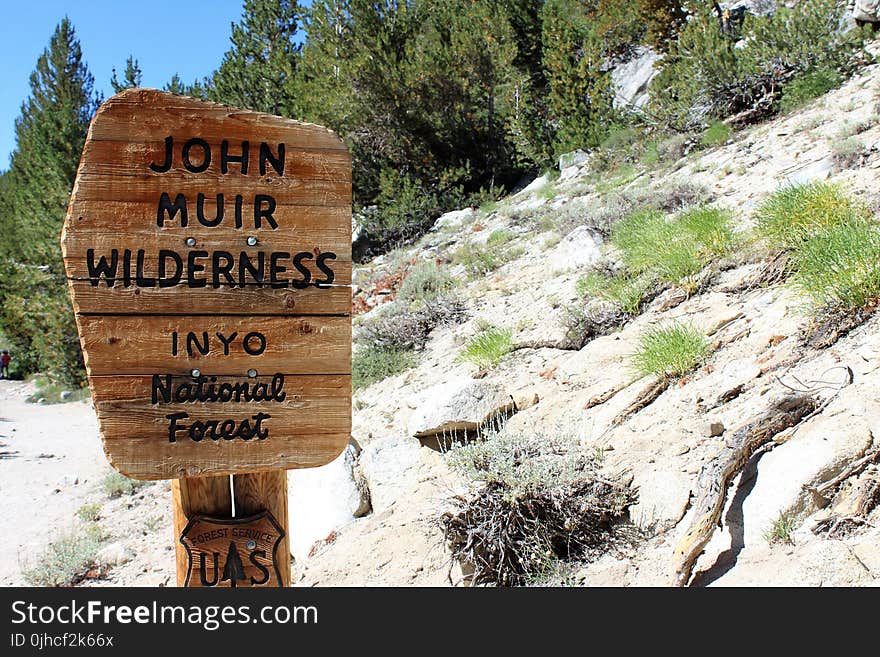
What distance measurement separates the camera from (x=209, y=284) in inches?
72.1

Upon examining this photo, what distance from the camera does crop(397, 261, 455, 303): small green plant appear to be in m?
8.51

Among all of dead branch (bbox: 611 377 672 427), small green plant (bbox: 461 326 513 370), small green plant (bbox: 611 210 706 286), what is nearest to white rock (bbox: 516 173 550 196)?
small green plant (bbox: 611 210 706 286)

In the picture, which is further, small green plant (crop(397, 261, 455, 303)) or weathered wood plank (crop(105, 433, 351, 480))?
small green plant (crop(397, 261, 455, 303))

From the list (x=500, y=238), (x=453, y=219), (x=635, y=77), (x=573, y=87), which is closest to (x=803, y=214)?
(x=500, y=238)

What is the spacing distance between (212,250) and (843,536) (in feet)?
7.49

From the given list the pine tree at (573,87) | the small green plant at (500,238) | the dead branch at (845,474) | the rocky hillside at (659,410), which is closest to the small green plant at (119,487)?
the rocky hillside at (659,410)

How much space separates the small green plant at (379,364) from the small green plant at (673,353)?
2.89 m

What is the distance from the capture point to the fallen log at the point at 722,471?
8.63ft

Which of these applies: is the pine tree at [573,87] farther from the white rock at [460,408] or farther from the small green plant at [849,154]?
the white rock at [460,408]

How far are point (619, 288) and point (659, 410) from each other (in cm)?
175

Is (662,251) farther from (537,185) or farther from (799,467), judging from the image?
(537,185)

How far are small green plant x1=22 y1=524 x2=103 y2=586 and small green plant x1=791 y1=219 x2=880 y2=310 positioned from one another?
509 cm

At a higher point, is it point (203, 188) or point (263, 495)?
point (203, 188)

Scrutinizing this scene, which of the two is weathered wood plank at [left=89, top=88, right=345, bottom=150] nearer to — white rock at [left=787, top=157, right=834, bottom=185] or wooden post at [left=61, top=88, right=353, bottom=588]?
wooden post at [left=61, top=88, right=353, bottom=588]
